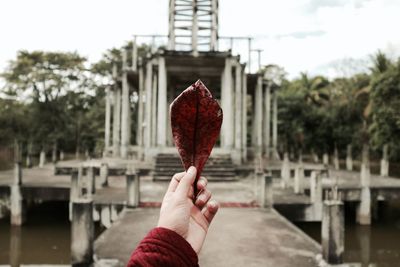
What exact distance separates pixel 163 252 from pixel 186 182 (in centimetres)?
24

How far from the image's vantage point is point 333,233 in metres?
5.53

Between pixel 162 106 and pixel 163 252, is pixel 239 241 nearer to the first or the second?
pixel 163 252

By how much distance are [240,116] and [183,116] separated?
15552 millimetres

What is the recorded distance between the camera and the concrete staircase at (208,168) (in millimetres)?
14156

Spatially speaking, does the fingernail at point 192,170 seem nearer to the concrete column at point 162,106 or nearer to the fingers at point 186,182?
the fingers at point 186,182

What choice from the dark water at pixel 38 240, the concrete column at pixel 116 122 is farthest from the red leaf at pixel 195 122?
the concrete column at pixel 116 122

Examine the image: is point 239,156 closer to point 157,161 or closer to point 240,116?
point 240,116

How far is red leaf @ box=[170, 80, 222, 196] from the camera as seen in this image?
3.50ft

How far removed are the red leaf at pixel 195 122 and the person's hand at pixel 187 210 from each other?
6 cm

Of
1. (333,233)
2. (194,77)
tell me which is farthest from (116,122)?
(333,233)

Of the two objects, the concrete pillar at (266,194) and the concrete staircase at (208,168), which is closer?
the concrete pillar at (266,194)

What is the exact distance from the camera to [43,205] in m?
16.4

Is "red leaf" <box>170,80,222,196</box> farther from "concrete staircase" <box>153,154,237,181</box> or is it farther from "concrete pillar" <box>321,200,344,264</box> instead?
"concrete staircase" <box>153,154,237,181</box>

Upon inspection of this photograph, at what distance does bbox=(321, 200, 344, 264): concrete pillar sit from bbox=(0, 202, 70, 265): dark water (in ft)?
20.3
